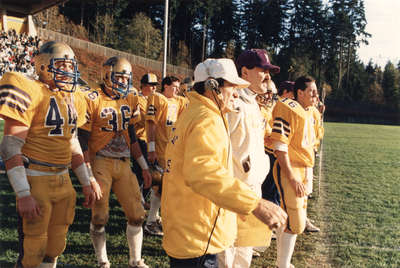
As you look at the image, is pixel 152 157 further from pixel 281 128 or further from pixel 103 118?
pixel 281 128

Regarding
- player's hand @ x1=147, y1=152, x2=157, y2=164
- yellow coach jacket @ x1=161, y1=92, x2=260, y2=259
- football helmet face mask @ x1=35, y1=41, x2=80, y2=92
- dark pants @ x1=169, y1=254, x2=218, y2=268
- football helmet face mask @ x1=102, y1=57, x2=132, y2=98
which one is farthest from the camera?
player's hand @ x1=147, y1=152, x2=157, y2=164

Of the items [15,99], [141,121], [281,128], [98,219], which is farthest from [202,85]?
[141,121]

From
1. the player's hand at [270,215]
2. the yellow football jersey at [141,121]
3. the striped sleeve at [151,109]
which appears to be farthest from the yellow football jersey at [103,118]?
the player's hand at [270,215]

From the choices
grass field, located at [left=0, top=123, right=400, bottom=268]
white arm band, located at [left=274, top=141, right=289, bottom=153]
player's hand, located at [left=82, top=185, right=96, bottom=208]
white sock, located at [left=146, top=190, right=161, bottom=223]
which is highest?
white arm band, located at [left=274, top=141, right=289, bottom=153]

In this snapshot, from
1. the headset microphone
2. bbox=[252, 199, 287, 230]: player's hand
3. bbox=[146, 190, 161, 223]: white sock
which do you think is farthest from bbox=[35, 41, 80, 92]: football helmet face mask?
bbox=[146, 190, 161, 223]: white sock

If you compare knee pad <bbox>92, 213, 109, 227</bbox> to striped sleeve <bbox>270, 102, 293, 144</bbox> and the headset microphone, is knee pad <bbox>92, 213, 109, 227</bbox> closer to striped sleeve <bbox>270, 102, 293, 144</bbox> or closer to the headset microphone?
striped sleeve <bbox>270, 102, 293, 144</bbox>

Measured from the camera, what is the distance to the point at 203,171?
2.09m

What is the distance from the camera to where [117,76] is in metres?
4.24

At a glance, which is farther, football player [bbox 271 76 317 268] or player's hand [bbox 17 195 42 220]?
football player [bbox 271 76 317 268]

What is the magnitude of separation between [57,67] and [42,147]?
2.30 ft

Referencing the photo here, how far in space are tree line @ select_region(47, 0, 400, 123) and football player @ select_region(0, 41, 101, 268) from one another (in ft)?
136

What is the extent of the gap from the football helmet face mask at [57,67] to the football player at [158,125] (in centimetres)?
279

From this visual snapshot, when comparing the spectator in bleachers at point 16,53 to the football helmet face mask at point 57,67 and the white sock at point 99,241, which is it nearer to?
the white sock at point 99,241

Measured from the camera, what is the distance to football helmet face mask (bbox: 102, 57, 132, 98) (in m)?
4.24
